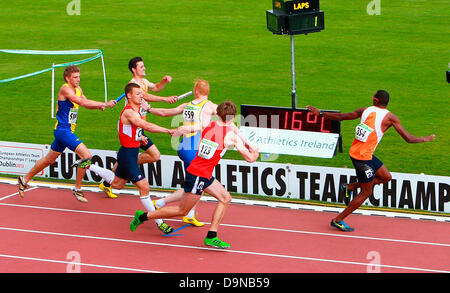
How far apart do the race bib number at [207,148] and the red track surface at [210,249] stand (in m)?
1.32

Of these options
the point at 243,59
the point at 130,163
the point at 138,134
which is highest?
the point at 243,59

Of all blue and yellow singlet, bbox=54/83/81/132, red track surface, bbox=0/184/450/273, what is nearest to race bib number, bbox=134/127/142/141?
red track surface, bbox=0/184/450/273

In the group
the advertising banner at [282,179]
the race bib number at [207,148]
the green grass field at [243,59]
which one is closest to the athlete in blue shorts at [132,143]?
the race bib number at [207,148]

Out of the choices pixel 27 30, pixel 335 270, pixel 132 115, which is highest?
pixel 27 30

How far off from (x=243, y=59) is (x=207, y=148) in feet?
43.9

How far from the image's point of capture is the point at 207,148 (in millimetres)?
10406

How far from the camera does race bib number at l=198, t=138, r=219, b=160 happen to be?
34.1 ft

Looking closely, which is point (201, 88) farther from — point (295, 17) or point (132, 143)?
point (295, 17)

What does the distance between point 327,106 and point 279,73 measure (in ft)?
11.8

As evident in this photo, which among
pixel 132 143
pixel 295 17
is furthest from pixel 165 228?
pixel 295 17

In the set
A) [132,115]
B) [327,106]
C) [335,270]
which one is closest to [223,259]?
[335,270]

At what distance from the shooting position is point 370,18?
1101 inches

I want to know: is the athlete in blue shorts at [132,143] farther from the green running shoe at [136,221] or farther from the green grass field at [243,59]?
the green grass field at [243,59]

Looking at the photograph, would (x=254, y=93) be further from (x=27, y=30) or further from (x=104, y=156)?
(x=27, y=30)
